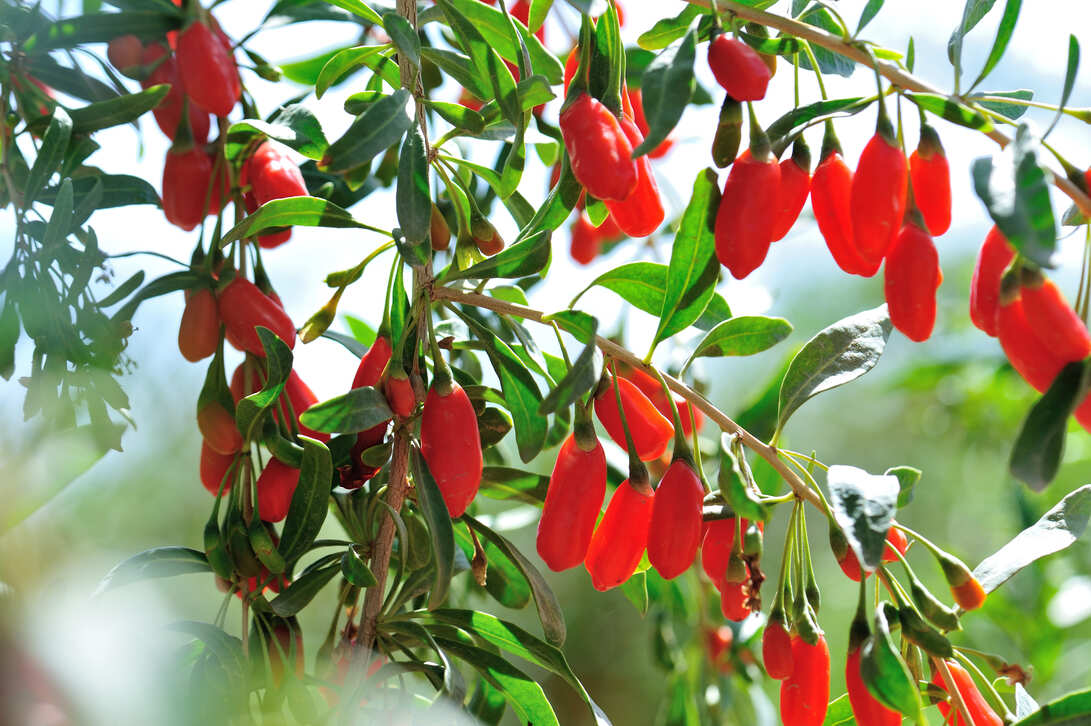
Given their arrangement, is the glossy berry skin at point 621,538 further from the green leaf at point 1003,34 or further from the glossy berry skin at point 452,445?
the green leaf at point 1003,34

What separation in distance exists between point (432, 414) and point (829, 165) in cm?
21

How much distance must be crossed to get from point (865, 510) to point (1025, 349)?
3.2 inches

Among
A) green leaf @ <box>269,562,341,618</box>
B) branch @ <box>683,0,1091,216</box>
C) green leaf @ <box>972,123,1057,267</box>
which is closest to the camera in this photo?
green leaf @ <box>972,123,1057,267</box>

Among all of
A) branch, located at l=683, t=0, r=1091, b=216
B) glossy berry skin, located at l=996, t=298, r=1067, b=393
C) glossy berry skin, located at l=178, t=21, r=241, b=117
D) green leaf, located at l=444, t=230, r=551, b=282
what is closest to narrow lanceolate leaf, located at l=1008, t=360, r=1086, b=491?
glossy berry skin, located at l=996, t=298, r=1067, b=393

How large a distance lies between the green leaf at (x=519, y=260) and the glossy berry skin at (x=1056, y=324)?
0.69 feet

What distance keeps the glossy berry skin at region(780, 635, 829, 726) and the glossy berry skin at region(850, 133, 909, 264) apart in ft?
0.60

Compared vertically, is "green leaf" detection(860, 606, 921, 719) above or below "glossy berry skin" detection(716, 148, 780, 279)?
below

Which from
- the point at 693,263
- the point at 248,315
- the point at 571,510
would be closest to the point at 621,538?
the point at 571,510

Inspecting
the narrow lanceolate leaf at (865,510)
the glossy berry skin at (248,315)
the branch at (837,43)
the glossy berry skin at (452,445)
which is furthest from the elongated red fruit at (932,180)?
the glossy berry skin at (248,315)

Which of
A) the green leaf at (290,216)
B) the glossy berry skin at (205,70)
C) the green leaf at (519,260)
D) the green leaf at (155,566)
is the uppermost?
the glossy berry skin at (205,70)

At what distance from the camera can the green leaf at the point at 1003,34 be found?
1.43ft

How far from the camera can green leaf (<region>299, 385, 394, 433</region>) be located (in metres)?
0.42

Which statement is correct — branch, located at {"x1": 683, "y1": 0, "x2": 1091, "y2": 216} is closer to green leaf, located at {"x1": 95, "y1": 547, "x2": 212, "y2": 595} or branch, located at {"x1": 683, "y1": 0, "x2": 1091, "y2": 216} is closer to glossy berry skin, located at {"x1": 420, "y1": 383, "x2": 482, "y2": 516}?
glossy berry skin, located at {"x1": 420, "y1": 383, "x2": 482, "y2": 516}

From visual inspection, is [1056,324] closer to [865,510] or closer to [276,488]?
[865,510]
